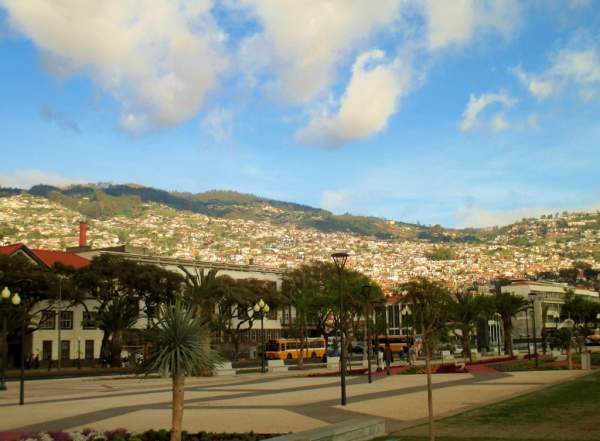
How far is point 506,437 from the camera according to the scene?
1430 cm

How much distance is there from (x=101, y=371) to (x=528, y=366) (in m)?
32.2

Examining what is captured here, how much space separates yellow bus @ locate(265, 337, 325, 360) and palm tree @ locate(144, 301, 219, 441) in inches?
2443

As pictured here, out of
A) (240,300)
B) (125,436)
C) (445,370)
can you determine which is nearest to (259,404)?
(125,436)

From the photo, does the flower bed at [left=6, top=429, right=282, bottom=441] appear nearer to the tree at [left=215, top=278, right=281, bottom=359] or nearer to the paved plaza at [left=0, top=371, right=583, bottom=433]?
the paved plaza at [left=0, top=371, right=583, bottom=433]

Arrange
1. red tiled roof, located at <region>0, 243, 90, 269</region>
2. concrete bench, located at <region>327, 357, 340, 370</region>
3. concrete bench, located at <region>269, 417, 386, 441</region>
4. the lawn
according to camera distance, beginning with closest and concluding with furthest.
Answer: concrete bench, located at <region>269, 417, 386, 441</region> < the lawn < concrete bench, located at <region>327, 357, 340, 370</region> < red tiled roof, located at <region>0, 243, 90, 269</region>

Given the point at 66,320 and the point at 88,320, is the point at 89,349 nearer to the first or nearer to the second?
the point at 66,320

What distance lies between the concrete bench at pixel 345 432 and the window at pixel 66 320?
61.7 m

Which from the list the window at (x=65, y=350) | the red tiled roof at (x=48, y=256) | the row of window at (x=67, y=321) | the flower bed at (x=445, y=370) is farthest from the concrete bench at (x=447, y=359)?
the window at (x=65, y=350)

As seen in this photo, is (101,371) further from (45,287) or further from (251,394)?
(251,394)

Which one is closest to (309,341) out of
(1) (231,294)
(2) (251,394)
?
(1) (231,294)

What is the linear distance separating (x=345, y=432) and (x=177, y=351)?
405 centimetres

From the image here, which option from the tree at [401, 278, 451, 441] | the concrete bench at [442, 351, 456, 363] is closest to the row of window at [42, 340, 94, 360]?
the concrete bench at [442, 351, 456, 363]

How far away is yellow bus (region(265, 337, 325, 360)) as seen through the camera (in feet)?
242

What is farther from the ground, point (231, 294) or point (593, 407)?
point (231, 294)
